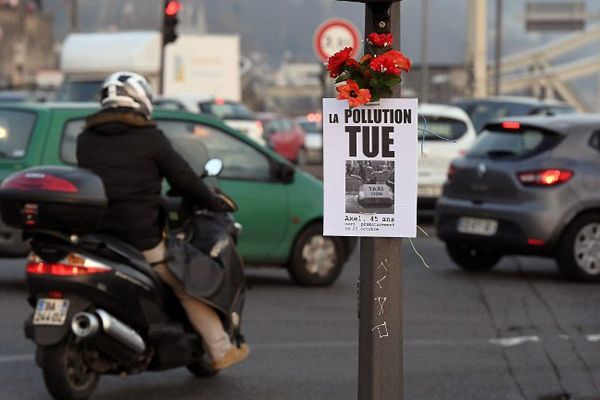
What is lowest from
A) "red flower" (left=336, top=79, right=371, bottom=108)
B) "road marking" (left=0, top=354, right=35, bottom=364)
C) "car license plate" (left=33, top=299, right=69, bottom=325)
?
"road marking" (left=0, top=354, right=35, bottom=364)

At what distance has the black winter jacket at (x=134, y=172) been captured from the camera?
26.2 ft

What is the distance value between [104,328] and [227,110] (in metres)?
25.3

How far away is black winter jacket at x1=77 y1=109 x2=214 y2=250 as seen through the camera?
7.99 m

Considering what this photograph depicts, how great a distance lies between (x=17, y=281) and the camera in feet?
44.0

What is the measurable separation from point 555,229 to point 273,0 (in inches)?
6948

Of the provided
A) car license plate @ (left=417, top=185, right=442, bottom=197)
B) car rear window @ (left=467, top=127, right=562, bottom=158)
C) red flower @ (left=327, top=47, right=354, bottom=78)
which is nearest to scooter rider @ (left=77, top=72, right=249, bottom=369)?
red flower @ (left=327, top=47, right=354, bottom=78)

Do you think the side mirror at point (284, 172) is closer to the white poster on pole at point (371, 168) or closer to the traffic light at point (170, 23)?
the white poster on pole at point (371, 168)

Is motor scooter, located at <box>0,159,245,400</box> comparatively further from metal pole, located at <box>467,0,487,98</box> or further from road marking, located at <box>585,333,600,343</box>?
metal pole, located at <box>467,0,487,98</box>

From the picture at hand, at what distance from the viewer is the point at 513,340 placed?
34.6 feet

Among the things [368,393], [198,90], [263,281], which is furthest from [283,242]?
[198,90]

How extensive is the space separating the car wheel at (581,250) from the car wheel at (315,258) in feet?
6.60

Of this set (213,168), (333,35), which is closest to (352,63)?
(213,168)

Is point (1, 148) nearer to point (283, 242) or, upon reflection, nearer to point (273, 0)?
point (283, 242)

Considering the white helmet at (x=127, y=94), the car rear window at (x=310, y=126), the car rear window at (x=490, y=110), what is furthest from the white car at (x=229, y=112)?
the white helmet at (x=127, y=94)
